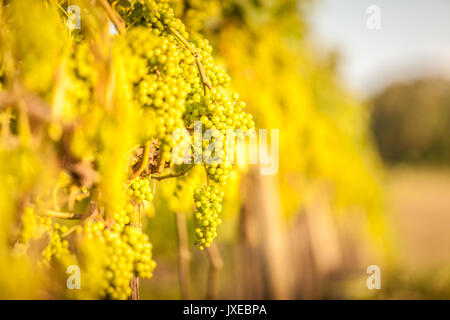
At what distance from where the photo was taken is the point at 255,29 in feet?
12.7

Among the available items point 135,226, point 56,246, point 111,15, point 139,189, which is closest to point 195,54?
point 111,15

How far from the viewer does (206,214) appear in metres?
1.21

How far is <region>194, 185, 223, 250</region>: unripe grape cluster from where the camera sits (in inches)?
47.7

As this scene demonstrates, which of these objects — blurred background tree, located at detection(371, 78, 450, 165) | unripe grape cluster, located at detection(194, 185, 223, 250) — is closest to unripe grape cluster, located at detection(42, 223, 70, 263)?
unripe grape cluster, located at detection(194, 185, 223, 250)

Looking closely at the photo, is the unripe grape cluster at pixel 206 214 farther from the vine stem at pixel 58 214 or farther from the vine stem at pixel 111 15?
the vine stem at pixel 111 15

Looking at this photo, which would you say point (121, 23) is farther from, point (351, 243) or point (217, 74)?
point (351, 243)

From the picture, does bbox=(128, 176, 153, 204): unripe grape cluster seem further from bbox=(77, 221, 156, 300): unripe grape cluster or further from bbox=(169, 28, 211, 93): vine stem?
bbox=(169, 28, 211, 93): vine stem

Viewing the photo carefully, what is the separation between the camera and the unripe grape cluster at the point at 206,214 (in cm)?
121

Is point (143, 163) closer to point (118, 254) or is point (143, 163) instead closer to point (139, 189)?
point (139, 189)

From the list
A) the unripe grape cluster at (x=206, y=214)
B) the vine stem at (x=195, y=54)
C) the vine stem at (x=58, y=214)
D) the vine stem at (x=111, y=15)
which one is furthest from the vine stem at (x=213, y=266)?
the vine stem at (x=111, y=15)

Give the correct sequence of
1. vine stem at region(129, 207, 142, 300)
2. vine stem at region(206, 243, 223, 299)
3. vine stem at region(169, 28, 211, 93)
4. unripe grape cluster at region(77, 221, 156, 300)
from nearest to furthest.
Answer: unripe grape cluster at region(77, 221, 156, 300) → vine stem at region(169, 28, 211, 93) → vine stem at region(129, 207, 142, 300) → vine stem at region(206, 243, 223, 299)
